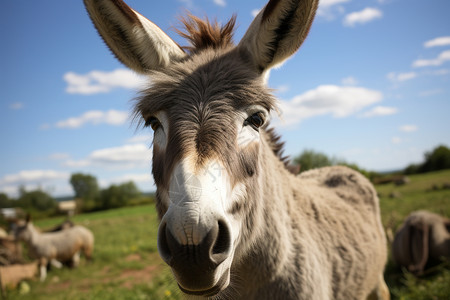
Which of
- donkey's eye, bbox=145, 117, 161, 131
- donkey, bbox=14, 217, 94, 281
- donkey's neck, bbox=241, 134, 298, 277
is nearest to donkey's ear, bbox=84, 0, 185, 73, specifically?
donkey's eye, bbox=145, 117, 161, 131

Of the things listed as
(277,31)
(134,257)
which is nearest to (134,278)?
(134,257)

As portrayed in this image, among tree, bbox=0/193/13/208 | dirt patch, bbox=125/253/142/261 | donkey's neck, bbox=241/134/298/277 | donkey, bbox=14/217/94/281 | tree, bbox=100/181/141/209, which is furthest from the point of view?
tree, bbox=100/181/141/209

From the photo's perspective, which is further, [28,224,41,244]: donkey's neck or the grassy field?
[28,224,41,244]: donkey's neck

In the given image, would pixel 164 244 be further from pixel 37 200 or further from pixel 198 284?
pixel 37 200

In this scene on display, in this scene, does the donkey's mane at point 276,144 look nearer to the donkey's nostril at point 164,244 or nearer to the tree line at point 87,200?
the donkey's nostril at point 164,244

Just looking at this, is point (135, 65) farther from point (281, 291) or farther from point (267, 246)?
point (281, 291)

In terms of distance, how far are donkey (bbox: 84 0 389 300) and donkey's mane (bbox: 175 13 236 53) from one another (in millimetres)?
11

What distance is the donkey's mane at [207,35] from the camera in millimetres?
2295

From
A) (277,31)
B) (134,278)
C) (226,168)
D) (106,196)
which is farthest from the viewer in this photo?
(106,196)

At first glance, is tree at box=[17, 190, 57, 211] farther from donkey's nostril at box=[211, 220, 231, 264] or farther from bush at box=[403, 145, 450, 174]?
bush at box=[403, 145, 450, 174]

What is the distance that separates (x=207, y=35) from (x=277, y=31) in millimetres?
678

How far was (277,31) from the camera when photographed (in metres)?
1.97

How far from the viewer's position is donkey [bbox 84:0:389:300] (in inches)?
50.6

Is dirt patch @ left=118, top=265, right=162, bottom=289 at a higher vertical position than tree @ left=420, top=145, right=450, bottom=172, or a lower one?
lower
